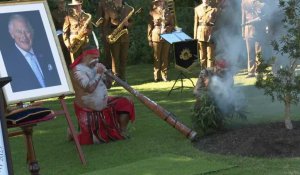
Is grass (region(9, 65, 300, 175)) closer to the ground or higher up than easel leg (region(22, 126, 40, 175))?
closer to the ground

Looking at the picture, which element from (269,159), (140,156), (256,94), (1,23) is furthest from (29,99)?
(256,94)

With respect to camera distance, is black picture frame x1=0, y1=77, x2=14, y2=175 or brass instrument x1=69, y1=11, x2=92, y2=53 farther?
brass instrument x1=69, y1=11, x2=92, y2=53

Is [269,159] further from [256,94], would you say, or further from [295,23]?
[256,94]

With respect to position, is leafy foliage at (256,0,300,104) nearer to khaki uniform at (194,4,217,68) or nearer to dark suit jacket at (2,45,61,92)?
dark suit jacket at (2,45,61,92)

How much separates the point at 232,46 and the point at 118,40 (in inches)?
193

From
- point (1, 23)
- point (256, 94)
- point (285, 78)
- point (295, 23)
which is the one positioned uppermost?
point (1, 23)

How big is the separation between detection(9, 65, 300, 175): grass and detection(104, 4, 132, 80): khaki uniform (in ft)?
11.7

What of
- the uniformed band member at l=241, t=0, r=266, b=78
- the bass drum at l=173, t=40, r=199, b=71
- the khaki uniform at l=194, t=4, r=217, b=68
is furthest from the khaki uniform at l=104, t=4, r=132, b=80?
the uniformed band member at l=241, t=0, r=266, b=78

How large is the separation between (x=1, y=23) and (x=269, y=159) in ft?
10.6

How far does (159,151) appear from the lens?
740cm

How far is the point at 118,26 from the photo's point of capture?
13.9 metres

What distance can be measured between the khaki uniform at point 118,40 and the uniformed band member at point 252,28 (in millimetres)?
2630

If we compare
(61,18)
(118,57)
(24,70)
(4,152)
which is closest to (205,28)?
(118,57)

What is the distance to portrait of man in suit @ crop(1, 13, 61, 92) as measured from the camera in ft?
21.7
